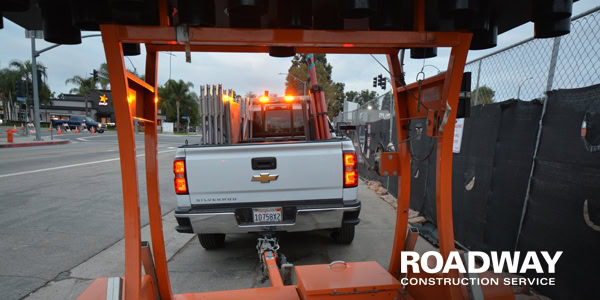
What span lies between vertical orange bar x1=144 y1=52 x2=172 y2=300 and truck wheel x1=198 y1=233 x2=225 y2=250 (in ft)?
7.51

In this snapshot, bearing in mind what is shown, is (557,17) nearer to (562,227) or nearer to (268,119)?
(562,227)

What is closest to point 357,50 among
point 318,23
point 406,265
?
point 318,23

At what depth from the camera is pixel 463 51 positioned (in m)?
1.97

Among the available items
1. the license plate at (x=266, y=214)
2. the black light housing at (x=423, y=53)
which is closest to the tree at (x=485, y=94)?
the black light housing at (x=423, y=53)

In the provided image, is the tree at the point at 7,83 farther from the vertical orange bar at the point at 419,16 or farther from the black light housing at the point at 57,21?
the vertical orange bar at the point at 419,16

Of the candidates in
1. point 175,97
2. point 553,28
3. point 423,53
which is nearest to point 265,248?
point 423,53

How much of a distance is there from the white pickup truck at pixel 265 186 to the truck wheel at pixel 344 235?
892mm

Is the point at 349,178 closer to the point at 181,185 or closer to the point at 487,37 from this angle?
the point at 181,185

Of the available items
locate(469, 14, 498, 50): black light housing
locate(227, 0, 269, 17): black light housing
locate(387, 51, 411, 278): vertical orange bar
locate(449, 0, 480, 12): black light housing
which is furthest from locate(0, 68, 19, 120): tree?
locate(449, 0, 480, 12): black light housing

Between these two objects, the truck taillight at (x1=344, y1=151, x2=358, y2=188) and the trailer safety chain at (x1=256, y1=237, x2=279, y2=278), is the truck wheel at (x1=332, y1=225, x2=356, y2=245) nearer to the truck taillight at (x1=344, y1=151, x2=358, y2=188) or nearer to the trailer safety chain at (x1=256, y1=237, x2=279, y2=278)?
the truck taillight at (x1=344, y1=151, x2=358, y2=188)

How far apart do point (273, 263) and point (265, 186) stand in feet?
3.00

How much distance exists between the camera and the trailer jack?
2943 mm

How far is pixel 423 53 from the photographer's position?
2588mm

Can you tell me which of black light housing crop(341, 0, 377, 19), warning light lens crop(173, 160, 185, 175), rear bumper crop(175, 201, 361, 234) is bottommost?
rear bumper crop(175, 201, 361, 234)
